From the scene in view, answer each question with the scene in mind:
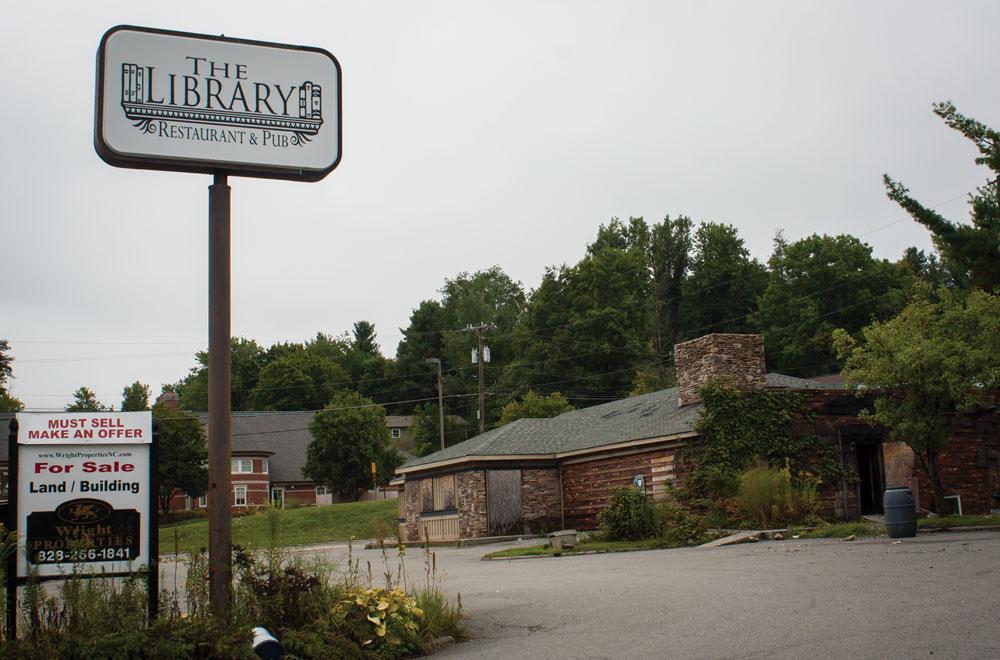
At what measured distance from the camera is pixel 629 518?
964 inches

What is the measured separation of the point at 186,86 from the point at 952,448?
25806 millimetres

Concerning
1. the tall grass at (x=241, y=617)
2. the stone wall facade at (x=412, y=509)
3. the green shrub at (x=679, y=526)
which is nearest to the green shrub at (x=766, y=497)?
the green shrub at (x=679, y=526)

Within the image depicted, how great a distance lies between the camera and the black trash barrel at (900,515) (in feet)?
63.3

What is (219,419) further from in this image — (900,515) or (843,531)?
(843,531)

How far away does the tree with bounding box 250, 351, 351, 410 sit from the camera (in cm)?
9394

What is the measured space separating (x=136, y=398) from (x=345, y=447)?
36123mm

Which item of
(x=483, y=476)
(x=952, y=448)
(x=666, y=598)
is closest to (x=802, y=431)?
(x=952, y=448)

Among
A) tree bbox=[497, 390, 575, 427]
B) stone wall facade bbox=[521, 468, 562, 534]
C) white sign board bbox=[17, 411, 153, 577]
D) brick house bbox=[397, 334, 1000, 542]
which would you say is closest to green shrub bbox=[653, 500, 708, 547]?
brick house bbox=[397, 334, 1000, 542]

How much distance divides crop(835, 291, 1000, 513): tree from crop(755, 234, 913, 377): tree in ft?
134

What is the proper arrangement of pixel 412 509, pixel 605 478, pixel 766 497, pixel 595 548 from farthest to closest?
pixel 412 509 → pixel 605 478 → pixel 766 497 → pixel 595 548

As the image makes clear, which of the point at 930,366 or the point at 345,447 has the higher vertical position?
the point at 930,366

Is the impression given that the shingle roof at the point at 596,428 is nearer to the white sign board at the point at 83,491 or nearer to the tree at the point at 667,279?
the white sign board at the point at 83,491

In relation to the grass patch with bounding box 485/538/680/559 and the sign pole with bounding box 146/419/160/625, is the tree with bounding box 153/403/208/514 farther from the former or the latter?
the sign pole with bounding box 146/419/160/625

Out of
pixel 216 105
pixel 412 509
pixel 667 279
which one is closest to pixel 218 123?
pixel 216 105
